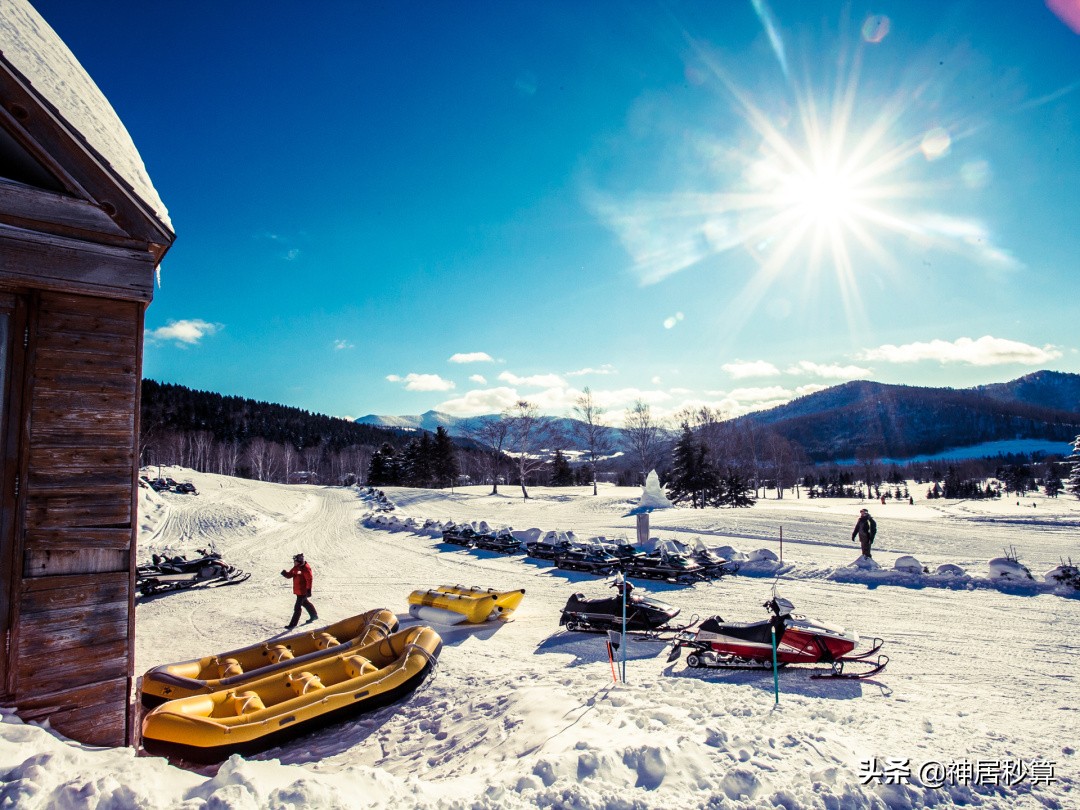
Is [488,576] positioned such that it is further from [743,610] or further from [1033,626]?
[1033,626]

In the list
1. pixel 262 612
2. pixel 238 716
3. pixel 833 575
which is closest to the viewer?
pixel 238 716

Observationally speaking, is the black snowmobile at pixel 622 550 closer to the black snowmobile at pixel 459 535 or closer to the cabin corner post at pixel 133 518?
the black snowmobile at pixel 459 535

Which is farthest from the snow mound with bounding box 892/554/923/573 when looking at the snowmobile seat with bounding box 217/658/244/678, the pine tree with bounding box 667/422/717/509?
the pine tree with bounding box 667/422/717/509

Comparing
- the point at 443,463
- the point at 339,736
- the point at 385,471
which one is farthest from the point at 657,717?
the point at 385,471

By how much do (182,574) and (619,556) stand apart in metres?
12.9

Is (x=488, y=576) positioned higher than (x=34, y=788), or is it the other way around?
(x=34, y=788)

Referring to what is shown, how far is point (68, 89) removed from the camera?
465 cm

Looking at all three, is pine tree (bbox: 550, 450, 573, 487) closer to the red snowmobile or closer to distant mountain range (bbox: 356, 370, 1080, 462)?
the red snowmobile

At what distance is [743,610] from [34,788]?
38.5ft

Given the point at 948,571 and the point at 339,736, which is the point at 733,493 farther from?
the point at 339,736

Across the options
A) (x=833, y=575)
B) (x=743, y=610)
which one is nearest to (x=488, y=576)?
(x=743, y=610)

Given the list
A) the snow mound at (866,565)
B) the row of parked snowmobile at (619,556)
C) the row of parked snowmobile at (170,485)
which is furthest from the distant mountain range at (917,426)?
the snow mound at (866,565)

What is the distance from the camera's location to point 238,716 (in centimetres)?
602

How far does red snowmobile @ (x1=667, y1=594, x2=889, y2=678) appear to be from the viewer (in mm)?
8219
